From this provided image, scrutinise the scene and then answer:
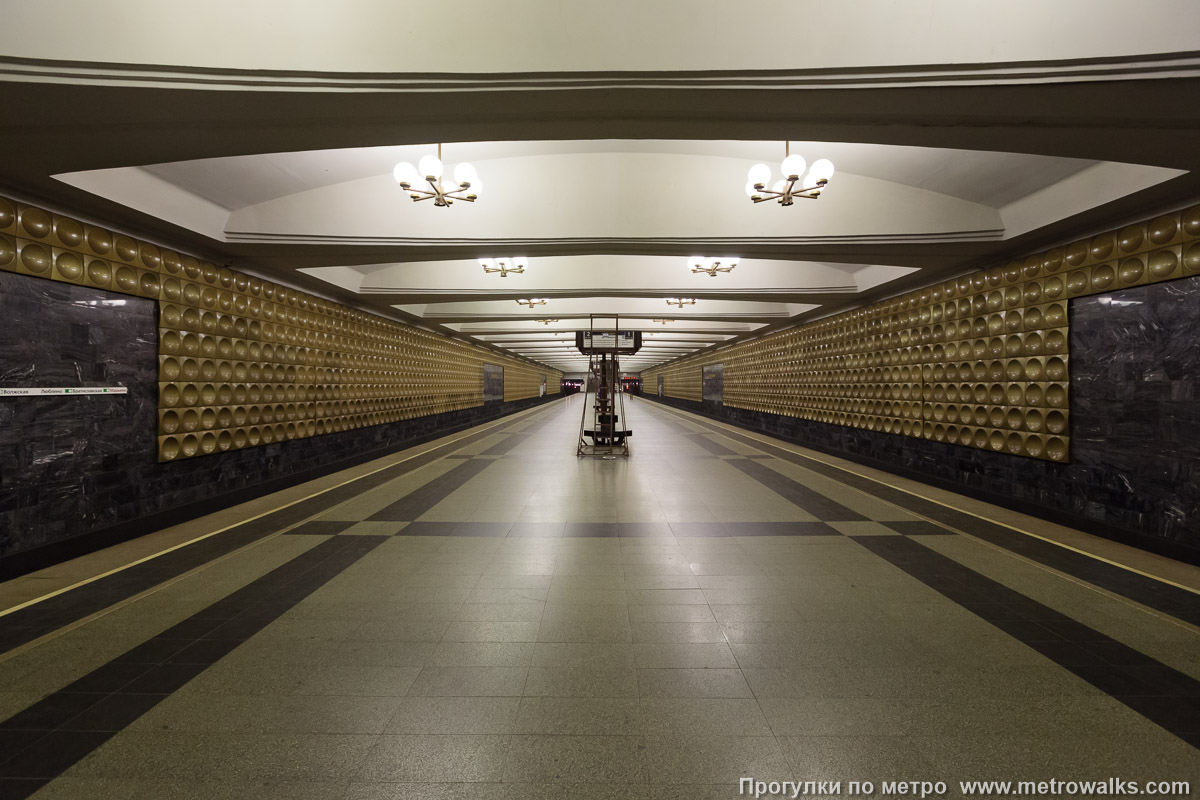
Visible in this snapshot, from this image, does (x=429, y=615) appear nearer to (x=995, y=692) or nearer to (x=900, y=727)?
(x=900, y=727)

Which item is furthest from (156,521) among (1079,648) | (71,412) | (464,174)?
(1079,648)

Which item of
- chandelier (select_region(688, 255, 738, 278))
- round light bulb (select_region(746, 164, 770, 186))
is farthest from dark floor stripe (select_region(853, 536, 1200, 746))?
chandelier (select_region(688, 255, 738, 278))

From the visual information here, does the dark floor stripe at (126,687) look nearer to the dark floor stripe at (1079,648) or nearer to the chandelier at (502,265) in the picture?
the dark floor stripe at (1079,648)

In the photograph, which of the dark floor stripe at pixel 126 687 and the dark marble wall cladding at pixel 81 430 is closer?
the dark floor stripe at pixel 126 687

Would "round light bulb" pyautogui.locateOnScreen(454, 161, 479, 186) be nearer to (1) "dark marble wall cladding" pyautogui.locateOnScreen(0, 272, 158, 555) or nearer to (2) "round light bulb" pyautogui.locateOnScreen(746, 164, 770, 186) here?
(2) "round light bulb" pyautogui.locateOnScreen(746, 164, 770, 186)

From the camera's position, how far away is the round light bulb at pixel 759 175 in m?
4.75

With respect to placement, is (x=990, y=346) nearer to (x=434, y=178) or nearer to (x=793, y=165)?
(x=793, y=165)

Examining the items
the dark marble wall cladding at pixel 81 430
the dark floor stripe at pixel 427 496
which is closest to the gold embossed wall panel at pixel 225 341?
the dark marble wall cladding at pixel 81 430

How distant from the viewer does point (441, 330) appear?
1376 cm

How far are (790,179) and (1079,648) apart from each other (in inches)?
165

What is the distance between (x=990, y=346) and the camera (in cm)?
628

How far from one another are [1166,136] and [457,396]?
50.4 feet

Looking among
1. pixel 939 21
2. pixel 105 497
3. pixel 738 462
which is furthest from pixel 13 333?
pixel 738 462

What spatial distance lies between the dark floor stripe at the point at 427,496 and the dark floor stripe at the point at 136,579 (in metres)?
0.87
